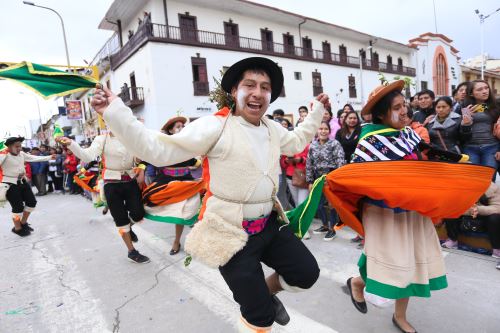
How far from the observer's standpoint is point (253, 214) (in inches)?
80.3

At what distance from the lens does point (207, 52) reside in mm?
19109

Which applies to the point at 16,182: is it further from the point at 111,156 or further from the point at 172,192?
the point at 172,192

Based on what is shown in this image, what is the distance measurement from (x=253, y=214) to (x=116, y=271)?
2871 mm

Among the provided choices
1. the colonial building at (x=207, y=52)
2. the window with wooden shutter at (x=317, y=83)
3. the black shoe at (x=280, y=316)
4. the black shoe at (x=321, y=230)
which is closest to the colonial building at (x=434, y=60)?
the colonial building at (x=207, y=52)

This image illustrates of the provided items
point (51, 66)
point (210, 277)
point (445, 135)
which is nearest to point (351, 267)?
point (210, 277)

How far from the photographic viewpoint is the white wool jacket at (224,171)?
1875 millimetres

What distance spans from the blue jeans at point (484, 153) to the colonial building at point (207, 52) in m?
11.1

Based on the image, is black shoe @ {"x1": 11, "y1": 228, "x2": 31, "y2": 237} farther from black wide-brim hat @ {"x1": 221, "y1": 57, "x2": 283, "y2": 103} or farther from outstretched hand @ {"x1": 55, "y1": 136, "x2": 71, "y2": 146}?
black wide-brim hat @ {"x1": 221, "y1": 57, "x2": 283, "y2": 103}

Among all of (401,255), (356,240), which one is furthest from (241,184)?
(356,240)

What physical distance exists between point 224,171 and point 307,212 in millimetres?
772

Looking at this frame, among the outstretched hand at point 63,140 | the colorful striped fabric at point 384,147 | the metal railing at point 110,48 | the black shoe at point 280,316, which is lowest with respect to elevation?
the black shoe at point 280,316

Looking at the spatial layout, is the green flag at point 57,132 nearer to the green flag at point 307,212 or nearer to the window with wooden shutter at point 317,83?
the green flag at point 307,212

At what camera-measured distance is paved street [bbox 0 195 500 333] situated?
2521mm

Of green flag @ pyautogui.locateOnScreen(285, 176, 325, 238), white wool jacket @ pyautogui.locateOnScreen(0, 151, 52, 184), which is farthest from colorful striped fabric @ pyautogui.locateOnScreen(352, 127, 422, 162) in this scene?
white wool jacket @ pyautogui.locateOnScreen(0, 151, 52, 184)
